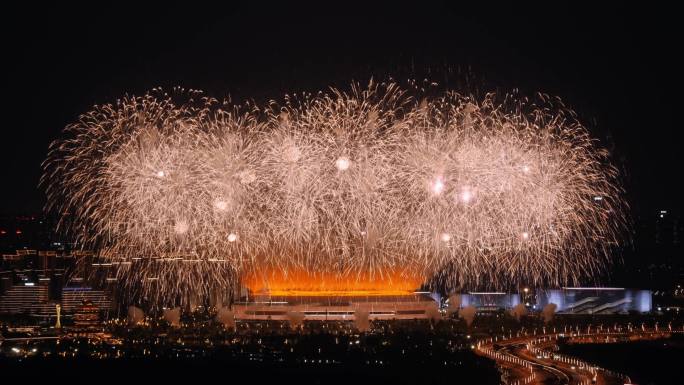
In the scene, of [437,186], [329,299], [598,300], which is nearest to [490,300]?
[598,300]

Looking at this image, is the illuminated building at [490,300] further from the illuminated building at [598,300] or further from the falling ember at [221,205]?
the falling ember at [221,205]

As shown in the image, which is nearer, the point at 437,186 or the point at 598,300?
the point at 437,186

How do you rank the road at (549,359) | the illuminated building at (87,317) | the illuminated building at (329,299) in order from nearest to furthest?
the road at (549,359), the illuminated building at (329,299), the illuminated building at (87,317)

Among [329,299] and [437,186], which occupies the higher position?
[437,186]

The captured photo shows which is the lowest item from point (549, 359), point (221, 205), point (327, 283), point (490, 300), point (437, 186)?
point (549, 359)

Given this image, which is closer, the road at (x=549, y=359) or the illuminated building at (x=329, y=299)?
the road at (x=549, y=359)

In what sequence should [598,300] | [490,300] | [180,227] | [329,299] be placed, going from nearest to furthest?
[180,227]
[329,299]
[598,300]
[490,300]

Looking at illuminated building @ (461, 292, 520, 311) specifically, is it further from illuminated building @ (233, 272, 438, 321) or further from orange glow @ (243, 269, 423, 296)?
orange glow @ (243, 269, 423, 296)

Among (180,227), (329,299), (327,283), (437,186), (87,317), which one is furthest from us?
(87,317)

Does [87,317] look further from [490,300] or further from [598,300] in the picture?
[598,300]

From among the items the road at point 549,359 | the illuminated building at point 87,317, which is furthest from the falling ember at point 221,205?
the illuminated building at point 87,317
